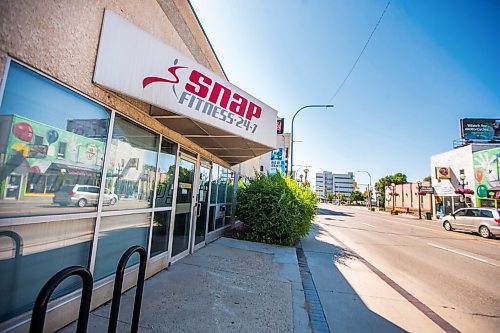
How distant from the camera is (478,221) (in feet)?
47.6

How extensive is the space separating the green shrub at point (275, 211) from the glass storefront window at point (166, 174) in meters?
4.26

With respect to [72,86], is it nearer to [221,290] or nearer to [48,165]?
[48,165]

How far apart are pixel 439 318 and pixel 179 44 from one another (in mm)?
6845

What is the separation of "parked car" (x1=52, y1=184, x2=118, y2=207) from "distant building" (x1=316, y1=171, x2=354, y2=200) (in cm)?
16366

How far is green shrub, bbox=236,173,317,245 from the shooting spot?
8.48 m

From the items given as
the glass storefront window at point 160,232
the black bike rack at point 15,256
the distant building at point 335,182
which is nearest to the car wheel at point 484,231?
the glass storefront window at point 160,232

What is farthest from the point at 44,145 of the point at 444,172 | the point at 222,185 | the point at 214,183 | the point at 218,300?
the point at 444,172

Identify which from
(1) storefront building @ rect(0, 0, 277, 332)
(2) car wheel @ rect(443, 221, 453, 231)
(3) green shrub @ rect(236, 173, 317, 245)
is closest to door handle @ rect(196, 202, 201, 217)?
(1) storefront building @ rect(0, 0, 277, 332)

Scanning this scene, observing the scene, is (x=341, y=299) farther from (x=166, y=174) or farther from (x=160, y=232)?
(x=166, y=174)

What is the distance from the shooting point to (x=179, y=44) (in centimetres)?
485

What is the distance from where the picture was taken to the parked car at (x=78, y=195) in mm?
2723

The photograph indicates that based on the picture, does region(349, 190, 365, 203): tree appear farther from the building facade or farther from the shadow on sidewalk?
the shadow on sidewalk

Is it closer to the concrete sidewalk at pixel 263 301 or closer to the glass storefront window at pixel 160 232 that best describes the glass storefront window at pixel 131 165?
the glass storefront window at pixel 160 232

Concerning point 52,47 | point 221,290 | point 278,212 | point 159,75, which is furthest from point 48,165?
point 278,212
